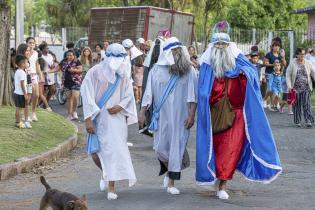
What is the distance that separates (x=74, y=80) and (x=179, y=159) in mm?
8917

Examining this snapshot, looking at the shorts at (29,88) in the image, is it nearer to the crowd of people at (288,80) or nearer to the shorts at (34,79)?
the shorts at (34,79)

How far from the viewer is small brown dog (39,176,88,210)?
6887 millimetres

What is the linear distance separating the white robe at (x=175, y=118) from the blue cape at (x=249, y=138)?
0.20 meters

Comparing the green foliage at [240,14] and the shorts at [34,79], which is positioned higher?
the green foliage at [240,14]

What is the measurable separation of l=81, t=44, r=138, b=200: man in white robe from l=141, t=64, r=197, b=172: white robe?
39cm

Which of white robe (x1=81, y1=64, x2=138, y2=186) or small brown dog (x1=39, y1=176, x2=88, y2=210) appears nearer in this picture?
small brown dog (x1=39, y1=176, x2=88, y2=210)

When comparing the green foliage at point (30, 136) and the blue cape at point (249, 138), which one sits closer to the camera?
the blue cape at point (249, 138)

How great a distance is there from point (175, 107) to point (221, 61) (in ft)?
2.60

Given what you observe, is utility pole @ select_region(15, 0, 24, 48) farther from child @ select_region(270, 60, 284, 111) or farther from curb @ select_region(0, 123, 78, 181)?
curb @ select_region(0, 123, 78, 181)

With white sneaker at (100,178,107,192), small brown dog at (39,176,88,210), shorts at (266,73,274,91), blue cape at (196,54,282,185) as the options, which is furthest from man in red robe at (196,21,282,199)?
shorts at (266,73,274,91)

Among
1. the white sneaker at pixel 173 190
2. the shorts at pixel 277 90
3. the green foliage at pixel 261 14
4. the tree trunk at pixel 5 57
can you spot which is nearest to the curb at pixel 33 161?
the white sneaker at pixel 173 190

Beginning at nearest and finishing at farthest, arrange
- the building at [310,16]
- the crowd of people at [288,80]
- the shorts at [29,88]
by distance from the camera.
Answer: the shorts at [29,88], the crowd of people at [288,80], the building at [310,16]

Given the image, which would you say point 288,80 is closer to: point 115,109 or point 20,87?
point 20,87

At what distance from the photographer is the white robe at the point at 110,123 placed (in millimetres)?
8656
